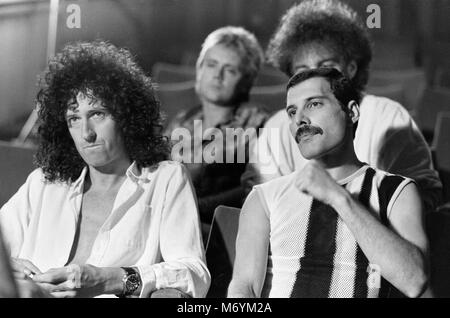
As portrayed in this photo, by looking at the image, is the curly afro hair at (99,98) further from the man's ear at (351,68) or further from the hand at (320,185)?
the man's ear at (351,68)

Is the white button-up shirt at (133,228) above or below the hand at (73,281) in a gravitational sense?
above

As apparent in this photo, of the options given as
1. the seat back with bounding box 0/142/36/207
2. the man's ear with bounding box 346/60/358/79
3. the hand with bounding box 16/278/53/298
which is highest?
the man's ear with bounding box 346/60/358/79

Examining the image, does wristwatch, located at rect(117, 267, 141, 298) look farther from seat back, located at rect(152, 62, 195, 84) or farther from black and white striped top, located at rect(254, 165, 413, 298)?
seat back, located at rect(152, 62, 195, 84)

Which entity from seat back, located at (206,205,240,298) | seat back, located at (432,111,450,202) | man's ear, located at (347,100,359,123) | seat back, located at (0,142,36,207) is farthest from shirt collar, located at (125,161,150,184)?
seat back, located at (432,111,450,202)

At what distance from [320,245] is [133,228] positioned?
47 cm

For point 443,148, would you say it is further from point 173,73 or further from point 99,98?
point 173,73

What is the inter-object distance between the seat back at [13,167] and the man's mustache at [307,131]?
2.40ft

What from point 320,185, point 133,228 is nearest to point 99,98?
point 133,228

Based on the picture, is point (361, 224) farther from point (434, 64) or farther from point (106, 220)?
point (434, 64)

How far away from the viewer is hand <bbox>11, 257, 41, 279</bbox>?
215cm

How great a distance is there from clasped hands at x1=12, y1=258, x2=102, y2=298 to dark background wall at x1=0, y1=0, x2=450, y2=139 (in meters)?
0.55

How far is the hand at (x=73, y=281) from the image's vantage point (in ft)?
6.87

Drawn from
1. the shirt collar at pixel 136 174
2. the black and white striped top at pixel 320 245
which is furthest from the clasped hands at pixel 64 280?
the black and white striped top at pixel 320 245
